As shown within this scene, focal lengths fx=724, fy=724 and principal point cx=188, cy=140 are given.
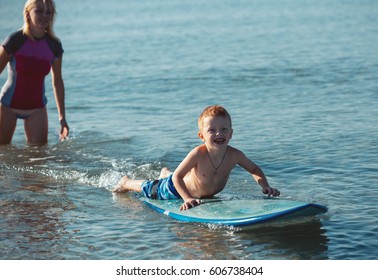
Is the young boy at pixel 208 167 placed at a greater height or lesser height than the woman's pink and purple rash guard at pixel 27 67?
lesser

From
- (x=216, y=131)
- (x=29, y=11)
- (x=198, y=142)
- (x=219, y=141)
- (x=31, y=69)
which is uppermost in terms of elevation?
(x=29, y=11)

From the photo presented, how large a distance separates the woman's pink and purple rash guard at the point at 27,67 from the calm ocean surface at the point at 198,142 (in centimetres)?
93

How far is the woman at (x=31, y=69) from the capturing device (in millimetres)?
9227

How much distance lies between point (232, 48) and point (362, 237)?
16385mm

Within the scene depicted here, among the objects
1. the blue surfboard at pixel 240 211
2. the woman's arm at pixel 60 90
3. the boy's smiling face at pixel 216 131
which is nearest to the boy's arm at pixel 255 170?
the blue surfboard at pixel 240 211

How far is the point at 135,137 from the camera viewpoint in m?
11.6

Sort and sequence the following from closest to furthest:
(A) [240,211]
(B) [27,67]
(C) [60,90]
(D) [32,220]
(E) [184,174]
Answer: (A) [240,211]
(E) [184,174]
(D) [32,220]
(B) [27,67]
(C) [60,90]

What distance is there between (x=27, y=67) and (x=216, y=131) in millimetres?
3544

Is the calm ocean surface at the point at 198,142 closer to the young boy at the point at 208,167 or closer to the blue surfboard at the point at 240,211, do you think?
the blue surfboard at the point at 240,211

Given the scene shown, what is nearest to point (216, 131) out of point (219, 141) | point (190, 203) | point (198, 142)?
point (219, 141)

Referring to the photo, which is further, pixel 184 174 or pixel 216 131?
pixel 184 174

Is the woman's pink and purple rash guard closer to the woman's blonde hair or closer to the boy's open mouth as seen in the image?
the woman's blonde hair

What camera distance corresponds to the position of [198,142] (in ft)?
36.1

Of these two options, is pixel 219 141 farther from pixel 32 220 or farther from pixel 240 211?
pixel 32 220
